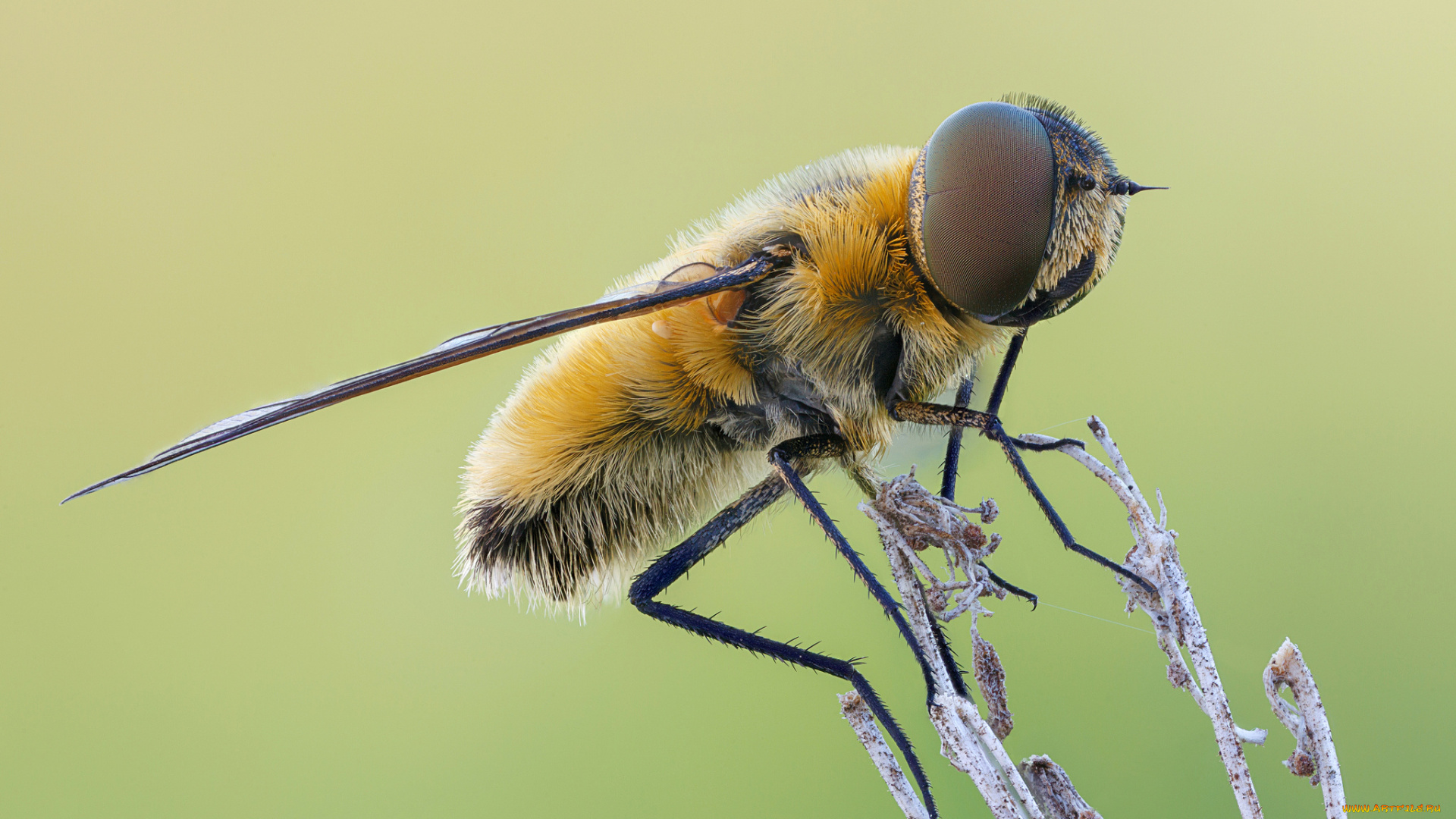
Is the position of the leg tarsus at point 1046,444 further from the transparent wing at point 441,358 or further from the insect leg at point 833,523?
the transparent wing at point 441,358

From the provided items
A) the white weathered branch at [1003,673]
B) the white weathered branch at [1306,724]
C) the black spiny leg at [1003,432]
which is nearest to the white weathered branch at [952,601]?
the white weathered branch at [1003,673]

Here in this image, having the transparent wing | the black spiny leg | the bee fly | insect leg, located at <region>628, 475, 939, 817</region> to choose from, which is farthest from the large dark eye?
insect leg, located at <region>628, 475, 939, 817</region>

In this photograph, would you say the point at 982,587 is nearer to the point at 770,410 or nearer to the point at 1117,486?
the point at 1117,486

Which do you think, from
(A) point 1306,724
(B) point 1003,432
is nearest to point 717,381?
(B) point 1003,432

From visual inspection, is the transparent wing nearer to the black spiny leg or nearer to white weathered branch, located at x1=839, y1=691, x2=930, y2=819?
the black spiny leg

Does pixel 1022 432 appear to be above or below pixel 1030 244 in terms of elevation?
below

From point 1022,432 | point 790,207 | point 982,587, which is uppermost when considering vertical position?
point 790,207

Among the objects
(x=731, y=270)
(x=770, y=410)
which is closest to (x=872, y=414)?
(x=770, y=410)

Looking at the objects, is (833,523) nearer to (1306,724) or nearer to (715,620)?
(715,620)
